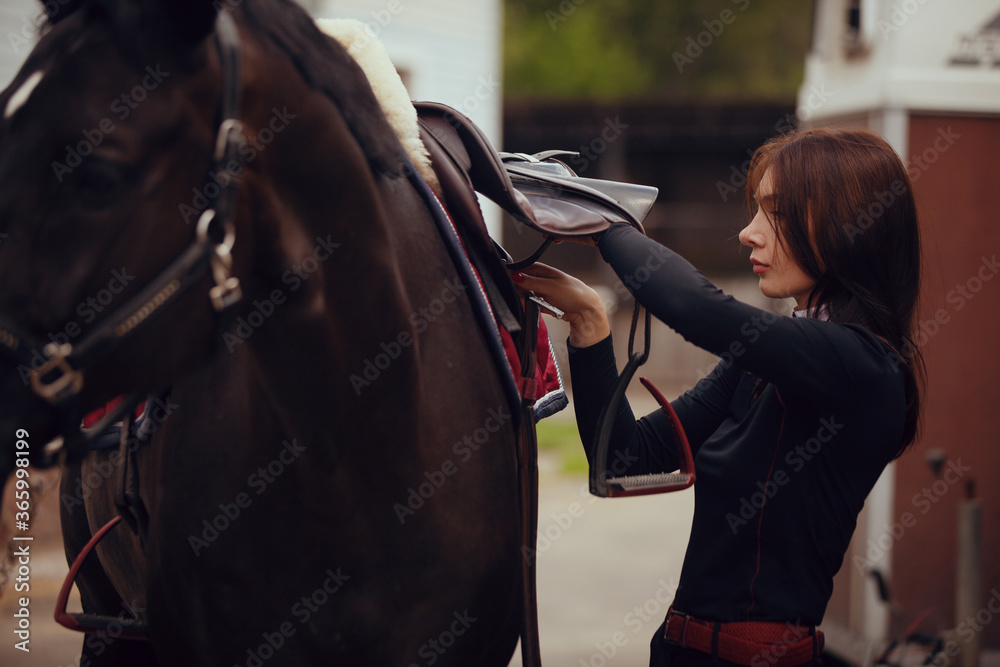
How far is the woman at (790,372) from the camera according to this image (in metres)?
1.53

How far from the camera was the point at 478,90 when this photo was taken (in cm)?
974

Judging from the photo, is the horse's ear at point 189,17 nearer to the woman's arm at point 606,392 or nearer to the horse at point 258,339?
the horse at point 258,339

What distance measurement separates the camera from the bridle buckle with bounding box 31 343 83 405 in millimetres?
1119

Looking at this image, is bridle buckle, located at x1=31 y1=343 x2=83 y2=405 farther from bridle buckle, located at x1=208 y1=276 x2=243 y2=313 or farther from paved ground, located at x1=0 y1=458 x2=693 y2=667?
paved ground, located at x1=0 y1=458 x2=693 y2=667

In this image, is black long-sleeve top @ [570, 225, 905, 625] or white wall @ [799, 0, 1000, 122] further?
white wall @ [799, 0, 1000, 122]

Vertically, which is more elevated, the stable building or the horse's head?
the horse's head

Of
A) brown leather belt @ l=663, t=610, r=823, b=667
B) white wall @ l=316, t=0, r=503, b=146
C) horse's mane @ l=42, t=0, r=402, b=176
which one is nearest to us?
horse's mane @ l=42, t=0, r=402, b=176

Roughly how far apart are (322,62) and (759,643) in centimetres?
124

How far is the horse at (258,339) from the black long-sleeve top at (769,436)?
1.10 ft

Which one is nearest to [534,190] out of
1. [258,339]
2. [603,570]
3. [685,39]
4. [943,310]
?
[258,339]

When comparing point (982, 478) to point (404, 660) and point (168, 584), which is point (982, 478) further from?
point (168, 584)

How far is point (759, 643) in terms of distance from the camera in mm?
1619

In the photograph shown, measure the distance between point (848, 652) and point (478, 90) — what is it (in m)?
7.30

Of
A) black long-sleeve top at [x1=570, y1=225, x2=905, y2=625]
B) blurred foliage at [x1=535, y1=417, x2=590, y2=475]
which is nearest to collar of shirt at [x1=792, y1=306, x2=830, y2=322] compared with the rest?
black long-sleeve top at [x1=570, y1=225, x2=905, y2=625]
